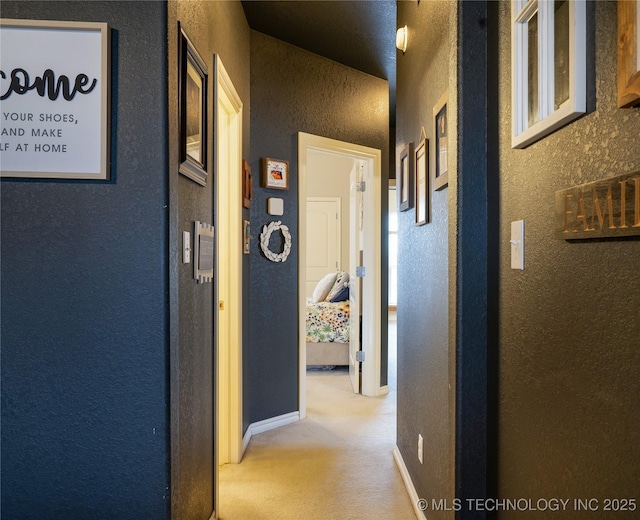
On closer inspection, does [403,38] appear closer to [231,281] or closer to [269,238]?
[269,238]

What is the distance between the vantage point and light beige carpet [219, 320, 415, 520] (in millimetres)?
2467

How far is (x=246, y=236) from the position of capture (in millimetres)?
3258

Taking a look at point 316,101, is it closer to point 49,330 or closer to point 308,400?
point 308,400

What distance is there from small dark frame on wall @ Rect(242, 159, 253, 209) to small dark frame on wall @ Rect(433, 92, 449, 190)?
4.60 feet

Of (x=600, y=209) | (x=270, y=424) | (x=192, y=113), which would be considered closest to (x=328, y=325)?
(x=270, y=424)

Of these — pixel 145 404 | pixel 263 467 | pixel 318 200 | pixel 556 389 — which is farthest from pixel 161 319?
pixel 318 200

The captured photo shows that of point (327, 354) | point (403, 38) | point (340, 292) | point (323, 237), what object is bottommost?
point (327, 354)

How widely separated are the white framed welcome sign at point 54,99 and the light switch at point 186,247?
1.13ft

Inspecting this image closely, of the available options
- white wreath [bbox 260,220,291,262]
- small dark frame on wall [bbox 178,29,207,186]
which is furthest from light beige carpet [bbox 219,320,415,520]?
small dark frame on wall [bbox 178,29,207,186]

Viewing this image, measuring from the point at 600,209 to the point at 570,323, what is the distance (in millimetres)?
287

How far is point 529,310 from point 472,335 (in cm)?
31

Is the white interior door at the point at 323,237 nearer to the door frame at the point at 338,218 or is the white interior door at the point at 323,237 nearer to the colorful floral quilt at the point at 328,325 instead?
the door frame at the point at 338,218

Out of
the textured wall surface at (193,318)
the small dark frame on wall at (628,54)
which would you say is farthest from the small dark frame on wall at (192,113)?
the small dark frame on wall at (628,54)

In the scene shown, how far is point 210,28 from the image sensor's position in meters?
2.22
